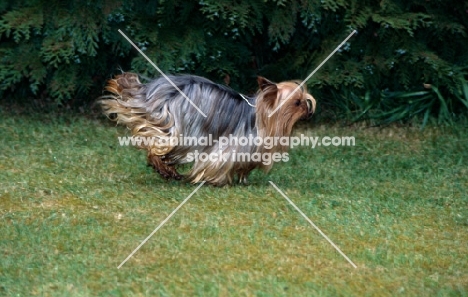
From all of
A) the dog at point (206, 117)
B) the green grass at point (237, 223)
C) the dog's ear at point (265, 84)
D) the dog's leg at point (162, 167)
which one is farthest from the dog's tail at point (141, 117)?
the dog's ear at point (265, 84)

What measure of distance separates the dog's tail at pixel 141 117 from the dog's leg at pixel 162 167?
12 centimetres

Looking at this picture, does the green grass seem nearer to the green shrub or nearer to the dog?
the dog

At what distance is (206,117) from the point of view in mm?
8148

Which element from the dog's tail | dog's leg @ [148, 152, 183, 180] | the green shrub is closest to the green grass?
dog's leg @ [148, 152, 183, 180]

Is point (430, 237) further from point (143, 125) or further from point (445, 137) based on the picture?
point (445, 137)

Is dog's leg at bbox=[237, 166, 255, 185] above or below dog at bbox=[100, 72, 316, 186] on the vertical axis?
below

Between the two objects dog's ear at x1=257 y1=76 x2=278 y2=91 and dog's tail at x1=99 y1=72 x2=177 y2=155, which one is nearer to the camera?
dog's ear at x1=257 y1=76 x2=278 y2=91

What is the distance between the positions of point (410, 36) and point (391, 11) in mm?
384

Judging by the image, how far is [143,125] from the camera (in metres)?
8.13

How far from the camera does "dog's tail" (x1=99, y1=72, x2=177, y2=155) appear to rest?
8.11 meters

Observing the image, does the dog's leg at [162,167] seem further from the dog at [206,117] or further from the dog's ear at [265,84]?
the dog's ear at [265,84]

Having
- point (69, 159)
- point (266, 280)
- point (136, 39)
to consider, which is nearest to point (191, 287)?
point (266, 280)

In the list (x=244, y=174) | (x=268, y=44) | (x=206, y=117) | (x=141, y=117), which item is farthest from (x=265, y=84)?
(x=268, y=44)

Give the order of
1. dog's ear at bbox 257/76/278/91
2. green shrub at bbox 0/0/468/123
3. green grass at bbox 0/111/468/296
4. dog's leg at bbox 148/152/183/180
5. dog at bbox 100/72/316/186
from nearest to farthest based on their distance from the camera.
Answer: green grass at bbox 0/111/468/296 → dog's ear at bbox 257/76/278/91 → dog at bbox 100/72/316/186 → dog's leg at bbox 148/152/183/180 → green shrub at bbox 0/0/468/123
